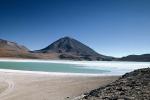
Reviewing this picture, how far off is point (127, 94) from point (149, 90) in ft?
3.78

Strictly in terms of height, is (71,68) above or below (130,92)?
above

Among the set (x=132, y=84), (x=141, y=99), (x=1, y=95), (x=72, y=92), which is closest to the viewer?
(x=141, y=99)

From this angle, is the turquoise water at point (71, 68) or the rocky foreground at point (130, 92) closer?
the rocky foreground at point (130, 92)

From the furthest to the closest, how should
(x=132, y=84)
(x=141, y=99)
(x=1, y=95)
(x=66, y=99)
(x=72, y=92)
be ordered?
(x=72, y=92)
(x=1, y=95)
(x=66, y=99)
(x=132, y=84)
(x=141, y=99)

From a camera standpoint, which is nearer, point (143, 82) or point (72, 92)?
point (143, 82)

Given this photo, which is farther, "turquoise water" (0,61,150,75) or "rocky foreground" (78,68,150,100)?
"turquoise water" (0,61,150,75)

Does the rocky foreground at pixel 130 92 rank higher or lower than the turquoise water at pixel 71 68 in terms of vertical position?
lower

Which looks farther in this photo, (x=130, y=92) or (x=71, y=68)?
(x=71, y=68)

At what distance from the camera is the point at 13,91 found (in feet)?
67.1

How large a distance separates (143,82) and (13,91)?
31.4ft

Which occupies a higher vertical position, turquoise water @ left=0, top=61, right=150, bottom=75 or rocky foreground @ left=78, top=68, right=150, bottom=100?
turquoise water @ left=0, top=61, right=150, bottom=75

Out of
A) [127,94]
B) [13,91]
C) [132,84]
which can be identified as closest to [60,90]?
[13,91]

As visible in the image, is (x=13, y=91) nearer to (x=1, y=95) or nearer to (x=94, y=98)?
(x=1, y=95)

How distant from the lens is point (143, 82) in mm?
15594
